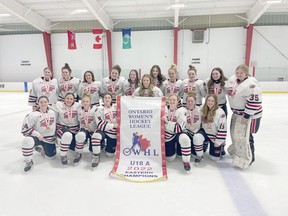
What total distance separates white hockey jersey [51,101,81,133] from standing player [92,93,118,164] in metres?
0.35

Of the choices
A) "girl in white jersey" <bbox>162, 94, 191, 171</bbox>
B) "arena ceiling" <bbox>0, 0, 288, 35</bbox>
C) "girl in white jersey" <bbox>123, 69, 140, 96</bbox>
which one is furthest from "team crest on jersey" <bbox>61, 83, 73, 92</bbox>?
"arena ceiling" <bbox>0, 0, 288, 35</bbox>

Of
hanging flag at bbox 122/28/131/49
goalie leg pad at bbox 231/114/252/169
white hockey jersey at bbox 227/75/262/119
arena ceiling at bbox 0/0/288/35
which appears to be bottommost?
goalie leg pad at bbox 231/114/252/169

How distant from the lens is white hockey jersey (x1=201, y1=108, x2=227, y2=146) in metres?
2.89

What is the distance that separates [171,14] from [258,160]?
1111 cm

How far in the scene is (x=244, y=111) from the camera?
9.12ft

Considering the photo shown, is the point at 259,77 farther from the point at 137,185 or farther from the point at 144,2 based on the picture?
the point at 137,185

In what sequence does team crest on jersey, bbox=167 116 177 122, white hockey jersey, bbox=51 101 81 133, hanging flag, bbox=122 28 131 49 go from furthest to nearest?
hanging flag, bbox=122 28 131 49
white hockey jersey, bbox=51 101 81 133
team crest on jersey, bbox=167 116 177 122

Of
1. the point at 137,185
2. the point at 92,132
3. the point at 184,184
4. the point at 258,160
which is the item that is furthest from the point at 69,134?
the point at 258,160

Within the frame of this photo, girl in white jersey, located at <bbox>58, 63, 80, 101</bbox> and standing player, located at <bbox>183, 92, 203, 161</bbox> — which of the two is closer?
standing player, located at <bbox>183, 92, 203, 161</bbox>

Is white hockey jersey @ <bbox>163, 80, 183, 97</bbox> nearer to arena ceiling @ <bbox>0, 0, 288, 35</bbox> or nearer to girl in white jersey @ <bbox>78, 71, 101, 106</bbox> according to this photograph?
girl in white jersey @ <bbox>78, 71, 101, 106</bbox>

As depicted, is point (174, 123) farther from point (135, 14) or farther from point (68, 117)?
point (135, 14)

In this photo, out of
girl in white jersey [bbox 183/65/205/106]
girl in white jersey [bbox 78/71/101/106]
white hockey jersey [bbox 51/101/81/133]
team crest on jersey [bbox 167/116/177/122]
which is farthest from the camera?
girl in white jersey [bbox 78/71/101/106]

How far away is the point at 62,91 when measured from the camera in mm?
3914

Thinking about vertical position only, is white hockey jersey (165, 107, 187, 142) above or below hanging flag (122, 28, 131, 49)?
below
